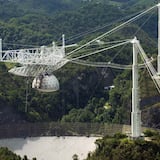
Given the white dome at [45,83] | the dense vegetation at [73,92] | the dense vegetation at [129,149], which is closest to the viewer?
the dense vegetation at [129,149]

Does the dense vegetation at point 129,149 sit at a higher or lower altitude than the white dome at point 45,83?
lower

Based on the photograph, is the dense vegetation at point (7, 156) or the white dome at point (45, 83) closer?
the dense vegetation at point (7, 156)

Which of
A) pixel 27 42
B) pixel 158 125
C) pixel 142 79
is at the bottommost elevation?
pixel 158 125

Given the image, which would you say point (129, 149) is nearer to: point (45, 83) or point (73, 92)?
point (45, 83)

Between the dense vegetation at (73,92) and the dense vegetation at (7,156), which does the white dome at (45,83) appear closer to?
the dense vegetation at (73,92)

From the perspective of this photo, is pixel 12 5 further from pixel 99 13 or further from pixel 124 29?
pixel 124 29

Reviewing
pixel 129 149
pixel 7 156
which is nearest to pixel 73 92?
pixel 7 156

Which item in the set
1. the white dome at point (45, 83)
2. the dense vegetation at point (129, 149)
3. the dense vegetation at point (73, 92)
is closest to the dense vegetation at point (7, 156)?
the dense vegetation at point (129, 149)

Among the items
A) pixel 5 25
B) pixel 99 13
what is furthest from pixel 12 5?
pixel 5 25
